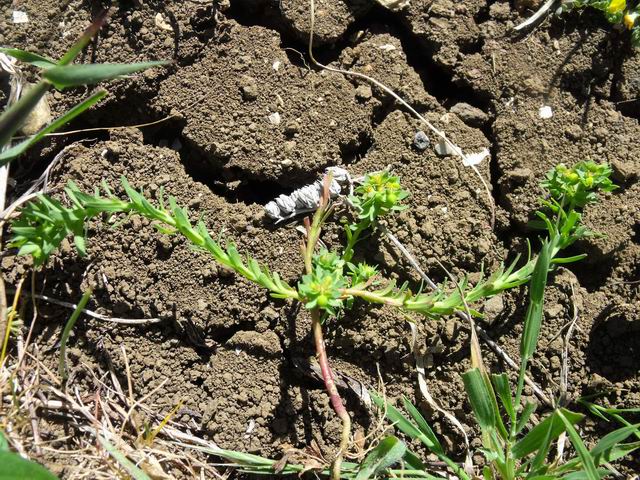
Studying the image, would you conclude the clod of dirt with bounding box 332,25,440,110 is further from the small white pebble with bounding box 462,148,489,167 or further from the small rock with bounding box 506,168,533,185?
the small rock with bounding box 506,168,533,185

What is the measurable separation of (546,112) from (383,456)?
61.5 inches

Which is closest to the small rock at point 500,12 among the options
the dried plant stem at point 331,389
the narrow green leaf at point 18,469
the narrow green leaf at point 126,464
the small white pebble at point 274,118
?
the small white pebble at point 274,118

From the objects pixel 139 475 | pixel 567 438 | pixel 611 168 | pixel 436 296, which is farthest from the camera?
pixel 611 168

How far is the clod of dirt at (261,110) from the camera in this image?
258 centimetres

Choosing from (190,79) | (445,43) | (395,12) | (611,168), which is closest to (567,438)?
(611,168)

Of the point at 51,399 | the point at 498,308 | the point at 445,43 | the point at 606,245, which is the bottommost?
the point at 51,399

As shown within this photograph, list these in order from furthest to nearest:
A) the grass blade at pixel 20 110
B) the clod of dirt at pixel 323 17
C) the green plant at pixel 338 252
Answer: the clod of dirt at pixel 323 17 → the green plant at pixel 338 252 → the grass blade at pixel 20 110

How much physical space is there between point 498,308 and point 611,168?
77cm

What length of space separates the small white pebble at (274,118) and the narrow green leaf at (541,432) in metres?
1.50

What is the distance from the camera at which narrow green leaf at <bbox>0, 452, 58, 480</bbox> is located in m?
1.81

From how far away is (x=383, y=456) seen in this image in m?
2.24

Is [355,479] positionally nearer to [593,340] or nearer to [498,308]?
[498,308]

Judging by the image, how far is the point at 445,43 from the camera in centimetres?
277

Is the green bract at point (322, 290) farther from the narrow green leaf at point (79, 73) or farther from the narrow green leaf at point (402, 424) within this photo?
the narrow green leaf at point (79, 73)
